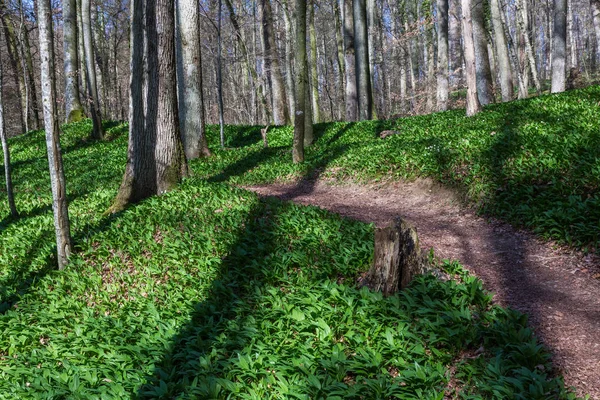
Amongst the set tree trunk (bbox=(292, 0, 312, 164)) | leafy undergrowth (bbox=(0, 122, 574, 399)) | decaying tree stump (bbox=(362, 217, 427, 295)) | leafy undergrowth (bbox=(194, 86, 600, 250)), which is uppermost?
tree trunk (bbox=(292, 0, 312, 164))

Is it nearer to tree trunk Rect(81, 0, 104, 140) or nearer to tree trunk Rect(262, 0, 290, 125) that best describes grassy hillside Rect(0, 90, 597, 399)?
tree trunk Rect(81, 0, 104, 140)

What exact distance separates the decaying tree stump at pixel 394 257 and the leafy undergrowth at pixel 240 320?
0.57 feet

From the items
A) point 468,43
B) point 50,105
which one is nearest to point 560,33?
point 468,43

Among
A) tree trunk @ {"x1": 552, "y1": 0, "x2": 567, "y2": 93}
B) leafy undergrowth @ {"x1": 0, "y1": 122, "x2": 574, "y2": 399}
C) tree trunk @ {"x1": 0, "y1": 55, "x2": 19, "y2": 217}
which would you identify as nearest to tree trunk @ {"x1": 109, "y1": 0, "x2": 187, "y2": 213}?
leafy undergrowth @ {"x1": 0, "y1": 122, "x2": 574, "y2": 399}

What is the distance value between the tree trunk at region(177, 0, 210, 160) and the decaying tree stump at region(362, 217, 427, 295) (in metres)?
8.56

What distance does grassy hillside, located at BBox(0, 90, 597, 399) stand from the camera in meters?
Answer: 3.77

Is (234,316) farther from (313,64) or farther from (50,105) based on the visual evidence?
(313,64)

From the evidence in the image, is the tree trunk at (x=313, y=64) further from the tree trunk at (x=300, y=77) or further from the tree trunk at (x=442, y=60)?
the tree trunk at (x=300, y=77)

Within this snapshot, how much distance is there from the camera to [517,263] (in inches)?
223

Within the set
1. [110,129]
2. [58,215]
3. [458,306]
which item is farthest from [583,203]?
[110,129]

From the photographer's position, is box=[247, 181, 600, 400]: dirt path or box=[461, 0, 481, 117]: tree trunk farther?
box=[461, 0, 481, 117]: tree trunk

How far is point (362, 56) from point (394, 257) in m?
13.7

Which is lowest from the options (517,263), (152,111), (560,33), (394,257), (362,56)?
(517,263)

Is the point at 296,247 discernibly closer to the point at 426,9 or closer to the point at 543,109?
the point at 543,109
